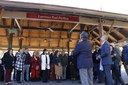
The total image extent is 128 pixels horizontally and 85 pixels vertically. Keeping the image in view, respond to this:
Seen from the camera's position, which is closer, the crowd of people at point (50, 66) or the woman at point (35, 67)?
the crowd of people at point (50, 66)

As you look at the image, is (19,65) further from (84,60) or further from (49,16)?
(84,60)

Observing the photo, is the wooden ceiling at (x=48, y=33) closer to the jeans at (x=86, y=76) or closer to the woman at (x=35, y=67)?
the woman at (x=35, y=67)

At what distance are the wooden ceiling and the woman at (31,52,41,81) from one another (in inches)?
168

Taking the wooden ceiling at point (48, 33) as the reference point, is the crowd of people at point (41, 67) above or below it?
below

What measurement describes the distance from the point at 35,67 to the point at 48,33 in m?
5.51

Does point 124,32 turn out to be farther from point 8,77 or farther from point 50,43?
point 8,77

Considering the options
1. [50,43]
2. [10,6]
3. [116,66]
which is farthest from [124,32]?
[10,6]

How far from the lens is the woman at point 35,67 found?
10.2m

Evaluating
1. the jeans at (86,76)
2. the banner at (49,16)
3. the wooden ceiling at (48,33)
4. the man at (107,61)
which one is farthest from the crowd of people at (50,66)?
the wooden ceiling at (48,33)

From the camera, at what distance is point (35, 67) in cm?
1031

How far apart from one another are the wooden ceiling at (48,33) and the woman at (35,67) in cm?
427

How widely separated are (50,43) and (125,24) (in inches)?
257

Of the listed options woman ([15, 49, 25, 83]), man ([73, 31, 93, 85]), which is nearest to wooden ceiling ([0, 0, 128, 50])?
woman ([15, 49, 25, 83])

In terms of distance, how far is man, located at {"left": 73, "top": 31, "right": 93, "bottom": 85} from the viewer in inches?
209
